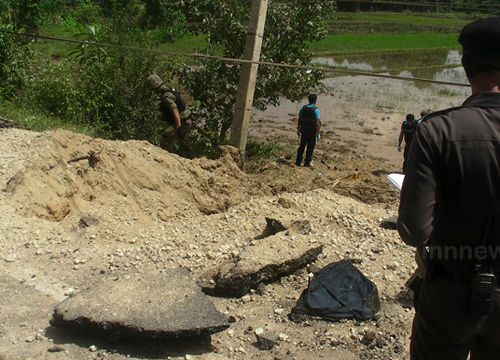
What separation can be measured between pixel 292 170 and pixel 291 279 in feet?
15.1

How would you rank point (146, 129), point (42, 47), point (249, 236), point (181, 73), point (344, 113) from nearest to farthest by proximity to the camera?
point (249, 236), point (146, 129), point (181, 73), point (42, 47), point (344, 113)

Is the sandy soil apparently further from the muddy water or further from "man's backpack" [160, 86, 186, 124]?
the muddy water

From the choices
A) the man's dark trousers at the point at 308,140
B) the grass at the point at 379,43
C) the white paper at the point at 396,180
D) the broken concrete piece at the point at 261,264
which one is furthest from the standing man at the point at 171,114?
the grass at the point at 379,43

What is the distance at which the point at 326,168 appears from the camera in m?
9.47

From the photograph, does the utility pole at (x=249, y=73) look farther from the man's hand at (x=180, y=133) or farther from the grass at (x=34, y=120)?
the grass at (x=34, y=120)

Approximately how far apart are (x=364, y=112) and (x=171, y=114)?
8.74 m

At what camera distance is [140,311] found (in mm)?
3428

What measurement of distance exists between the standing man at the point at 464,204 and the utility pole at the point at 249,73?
4758mm

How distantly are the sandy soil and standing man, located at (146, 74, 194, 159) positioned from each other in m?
1.10

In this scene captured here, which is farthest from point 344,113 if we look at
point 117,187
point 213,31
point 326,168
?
point 117,187

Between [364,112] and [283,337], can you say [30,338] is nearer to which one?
[283,337]

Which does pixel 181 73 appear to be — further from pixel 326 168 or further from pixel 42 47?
pixel 42 47

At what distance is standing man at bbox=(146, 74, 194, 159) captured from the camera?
763 cm

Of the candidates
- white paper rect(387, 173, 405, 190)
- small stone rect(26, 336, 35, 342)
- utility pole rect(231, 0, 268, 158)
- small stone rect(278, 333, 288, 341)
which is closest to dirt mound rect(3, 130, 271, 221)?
utility pole rect(231, 0, 268, 158)
